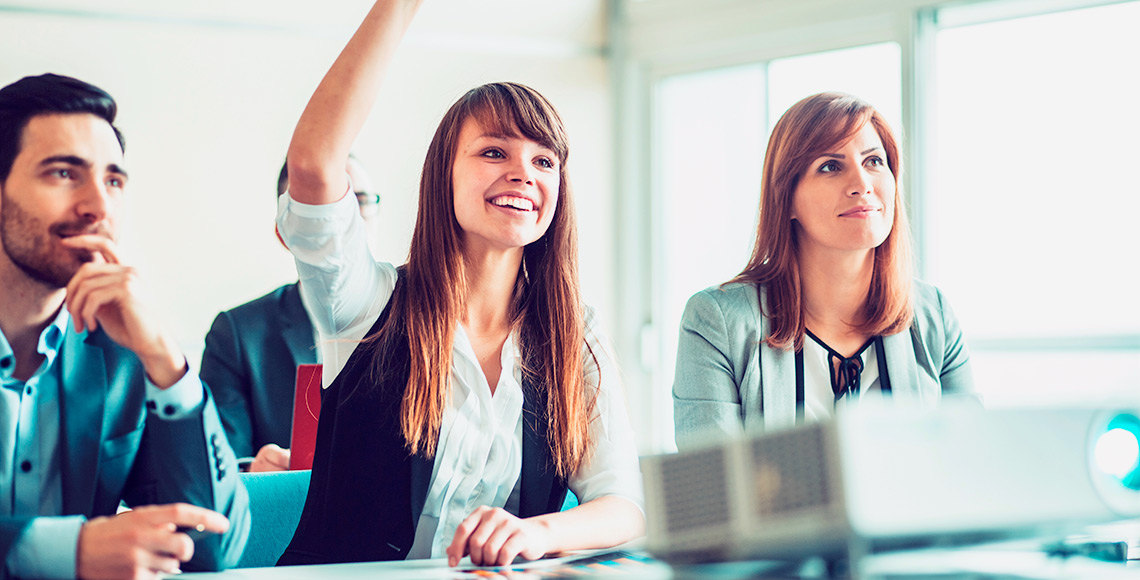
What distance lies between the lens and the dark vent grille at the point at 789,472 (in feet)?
2.83

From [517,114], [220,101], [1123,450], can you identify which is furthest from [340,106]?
[220,101]

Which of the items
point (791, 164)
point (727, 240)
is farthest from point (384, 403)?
point (727, 240)

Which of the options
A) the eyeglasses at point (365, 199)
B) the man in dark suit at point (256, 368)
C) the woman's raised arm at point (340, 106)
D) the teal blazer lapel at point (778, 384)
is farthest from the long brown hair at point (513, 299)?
the eyeglasses at point (365, 199)

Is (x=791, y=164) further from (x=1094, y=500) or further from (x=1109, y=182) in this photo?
(x=1109, y=182)

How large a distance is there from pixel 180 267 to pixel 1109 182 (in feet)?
11.4

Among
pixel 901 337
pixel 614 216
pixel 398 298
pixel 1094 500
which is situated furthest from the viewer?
pixel 614 216

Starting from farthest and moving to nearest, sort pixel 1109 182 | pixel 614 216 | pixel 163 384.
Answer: pixel 614 216 < pixel 1109 182 < pixel 163 384

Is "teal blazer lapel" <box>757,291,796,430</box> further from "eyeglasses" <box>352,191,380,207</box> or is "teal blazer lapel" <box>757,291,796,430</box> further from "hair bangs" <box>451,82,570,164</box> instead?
"eyeglasses" <box>352,191,380,207</box>

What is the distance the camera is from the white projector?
2.74ft

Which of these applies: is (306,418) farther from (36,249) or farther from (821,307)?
(821,307)

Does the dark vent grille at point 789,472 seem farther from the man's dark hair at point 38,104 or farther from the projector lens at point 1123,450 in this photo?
the man's dark hair at point 38,104

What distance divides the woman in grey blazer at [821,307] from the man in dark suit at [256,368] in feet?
4.56

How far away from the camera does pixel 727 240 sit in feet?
16.4

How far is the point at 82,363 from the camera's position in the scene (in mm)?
1463
